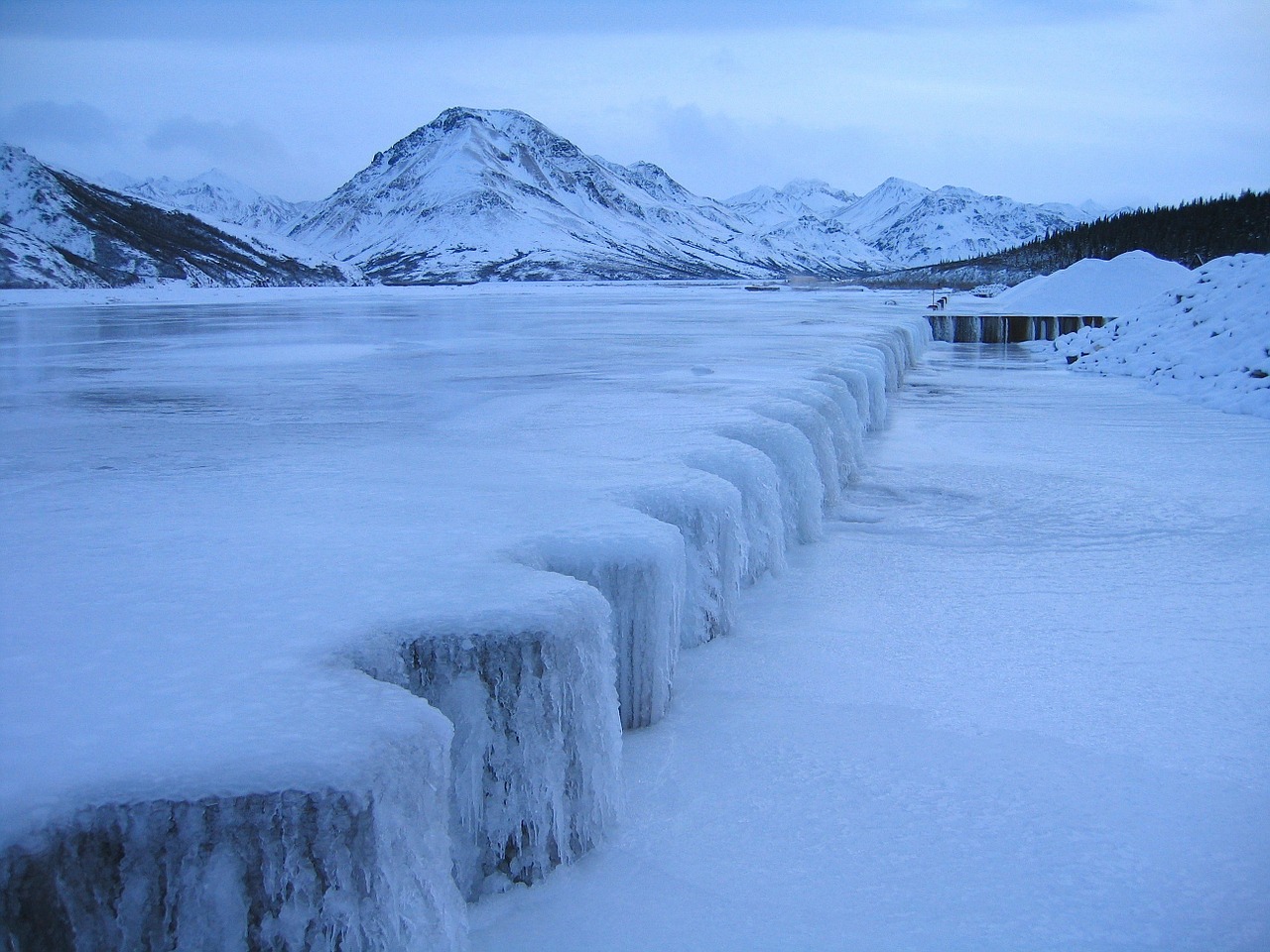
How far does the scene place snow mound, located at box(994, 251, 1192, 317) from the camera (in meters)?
31.7

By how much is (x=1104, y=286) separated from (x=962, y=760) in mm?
32566

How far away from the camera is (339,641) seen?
3006mm

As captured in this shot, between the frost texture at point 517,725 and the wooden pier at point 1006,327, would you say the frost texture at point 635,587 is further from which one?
the wooden pier at point 1006,327

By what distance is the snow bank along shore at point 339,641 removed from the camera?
2277 mm

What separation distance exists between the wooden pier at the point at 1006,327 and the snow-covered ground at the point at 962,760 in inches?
883

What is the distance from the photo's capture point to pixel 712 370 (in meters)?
10.7

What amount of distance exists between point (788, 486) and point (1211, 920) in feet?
13.8

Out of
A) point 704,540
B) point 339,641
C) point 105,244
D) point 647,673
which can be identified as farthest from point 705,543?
point 105,244

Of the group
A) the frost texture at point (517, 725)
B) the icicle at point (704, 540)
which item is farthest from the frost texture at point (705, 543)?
the frost texture at point (517, 725)

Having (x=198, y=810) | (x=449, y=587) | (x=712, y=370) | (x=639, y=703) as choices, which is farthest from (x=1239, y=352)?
(x=198, y=810)

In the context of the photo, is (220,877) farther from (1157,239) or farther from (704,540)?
(1157,239)

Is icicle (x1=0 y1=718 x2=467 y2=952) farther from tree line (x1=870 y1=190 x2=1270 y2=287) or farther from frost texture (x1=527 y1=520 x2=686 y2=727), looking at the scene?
tree line (x1=870 y1=190 x2=1270 y2=287)

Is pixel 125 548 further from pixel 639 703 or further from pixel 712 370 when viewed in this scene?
pixel 712 370

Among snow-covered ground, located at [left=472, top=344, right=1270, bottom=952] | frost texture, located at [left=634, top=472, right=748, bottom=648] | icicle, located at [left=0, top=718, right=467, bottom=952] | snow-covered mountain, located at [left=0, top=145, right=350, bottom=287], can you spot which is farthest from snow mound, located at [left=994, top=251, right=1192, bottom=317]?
snow-covered mountain, located at [left=0, top=145, right=350, bottom=287]
